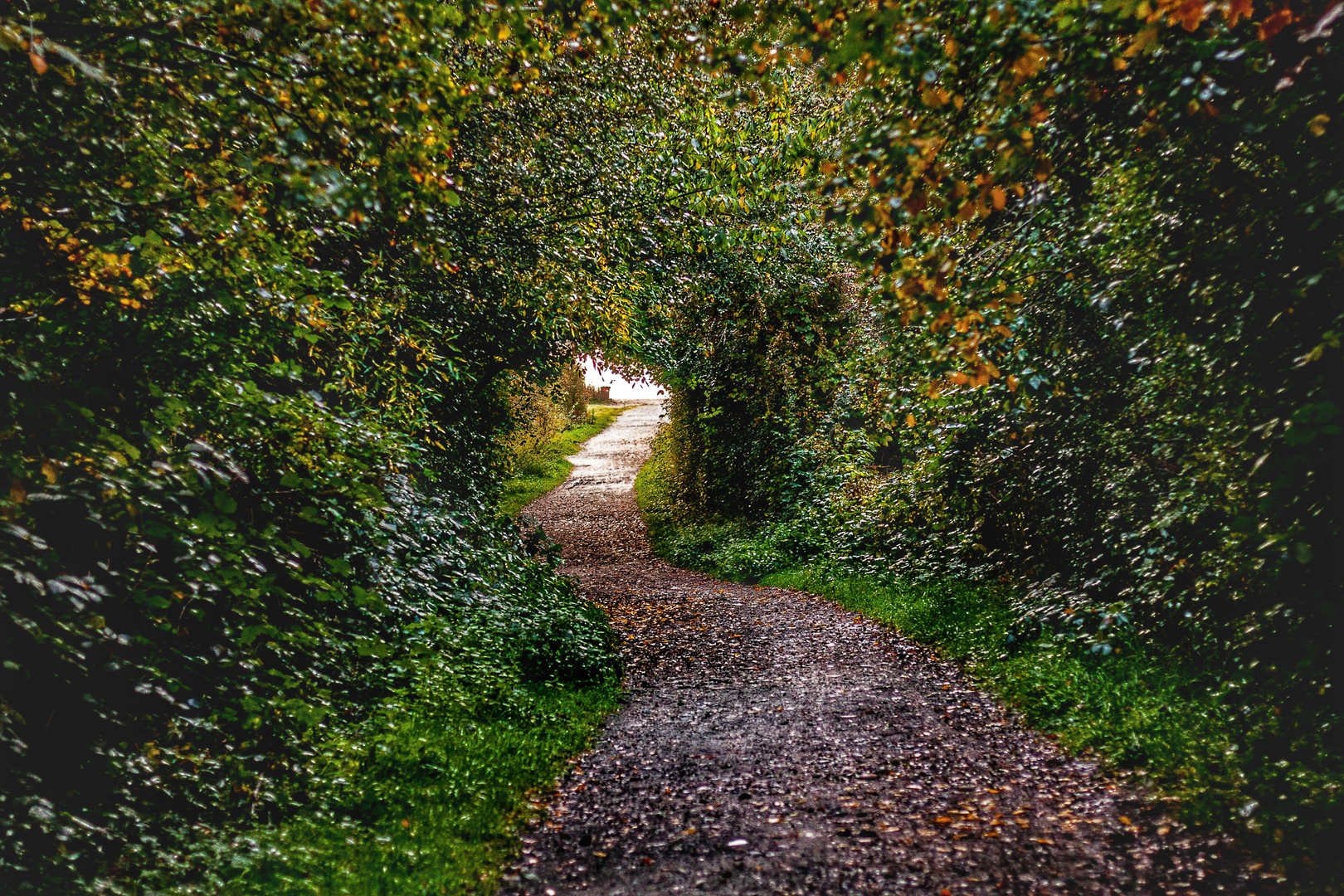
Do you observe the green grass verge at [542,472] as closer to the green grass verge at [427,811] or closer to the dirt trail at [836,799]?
the dirt trail at [836,799]

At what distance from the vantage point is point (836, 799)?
5227 mm

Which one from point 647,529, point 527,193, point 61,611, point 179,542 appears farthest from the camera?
point 647,529

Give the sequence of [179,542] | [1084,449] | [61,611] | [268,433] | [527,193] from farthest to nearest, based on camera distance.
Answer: [527,193], [1084,449], [268,433], [179,542], [61,611]

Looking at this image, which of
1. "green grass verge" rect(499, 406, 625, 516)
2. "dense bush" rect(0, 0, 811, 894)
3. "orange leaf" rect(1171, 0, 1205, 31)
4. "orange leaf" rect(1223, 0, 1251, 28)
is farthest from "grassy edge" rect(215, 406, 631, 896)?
"green grass verge" rect(499, 406, 625, 516)

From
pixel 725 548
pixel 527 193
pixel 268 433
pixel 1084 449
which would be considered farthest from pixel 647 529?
pixel 268 433

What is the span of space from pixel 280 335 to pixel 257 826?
10.3 ft

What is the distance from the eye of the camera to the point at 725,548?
1584cm

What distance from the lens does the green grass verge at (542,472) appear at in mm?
24484

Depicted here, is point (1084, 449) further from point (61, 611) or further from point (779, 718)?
point (61, 611)

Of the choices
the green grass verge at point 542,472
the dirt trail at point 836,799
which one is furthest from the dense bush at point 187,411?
the green grass verge at point 542,472

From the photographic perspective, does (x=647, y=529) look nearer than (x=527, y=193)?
No

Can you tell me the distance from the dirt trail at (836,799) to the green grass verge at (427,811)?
273 millimetres

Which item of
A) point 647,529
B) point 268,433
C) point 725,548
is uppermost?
point 647,529

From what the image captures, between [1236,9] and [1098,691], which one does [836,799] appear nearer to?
[1098,691]
